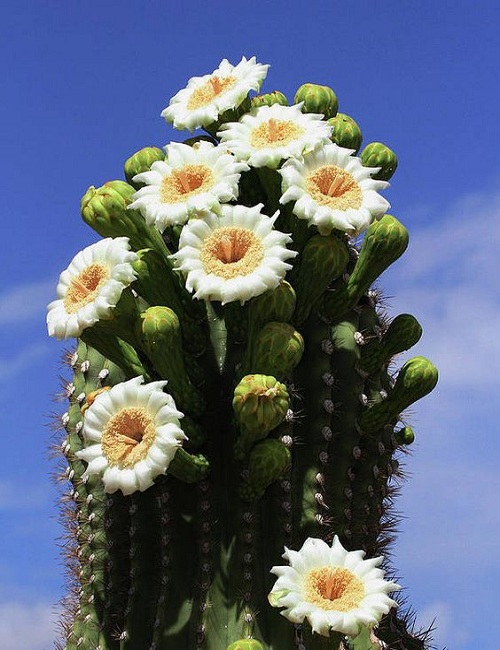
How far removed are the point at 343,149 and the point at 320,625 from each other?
172 centimetres

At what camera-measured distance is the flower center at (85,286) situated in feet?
12.0

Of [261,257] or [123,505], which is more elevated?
[261,257]

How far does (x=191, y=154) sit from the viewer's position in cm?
395

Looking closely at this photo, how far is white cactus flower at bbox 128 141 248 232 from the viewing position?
145 inches

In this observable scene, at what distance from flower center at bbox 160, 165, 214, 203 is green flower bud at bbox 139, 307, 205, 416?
0.44 metres

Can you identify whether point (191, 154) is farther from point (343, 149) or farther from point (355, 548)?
point (355, 548)

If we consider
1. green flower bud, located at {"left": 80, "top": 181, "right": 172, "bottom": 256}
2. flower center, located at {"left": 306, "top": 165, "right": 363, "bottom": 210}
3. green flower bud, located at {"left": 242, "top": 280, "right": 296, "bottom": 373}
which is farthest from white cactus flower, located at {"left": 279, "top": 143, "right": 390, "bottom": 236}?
green flower bud, located at {"left": 80, "top": 181, "right": 172, "bottom": 256}

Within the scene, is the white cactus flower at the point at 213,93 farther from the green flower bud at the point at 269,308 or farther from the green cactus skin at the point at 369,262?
the green flower bud at the point at 269,308

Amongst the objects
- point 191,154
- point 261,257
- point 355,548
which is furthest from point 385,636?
point 191,154

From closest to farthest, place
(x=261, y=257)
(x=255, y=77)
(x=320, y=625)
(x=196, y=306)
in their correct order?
(x=320, y=625)
(x=261, y=257)
(x=196, y=306)
(x=255, y=77)

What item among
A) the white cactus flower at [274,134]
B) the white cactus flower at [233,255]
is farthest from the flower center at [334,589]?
the white cactus flower at [274,134]

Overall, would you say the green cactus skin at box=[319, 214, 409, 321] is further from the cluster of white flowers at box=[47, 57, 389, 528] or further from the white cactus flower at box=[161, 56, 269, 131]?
the white cactus flower at box=[161, 56, 269, 131]

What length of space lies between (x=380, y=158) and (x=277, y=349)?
1.18m

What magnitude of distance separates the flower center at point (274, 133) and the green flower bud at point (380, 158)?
423 millimetres
